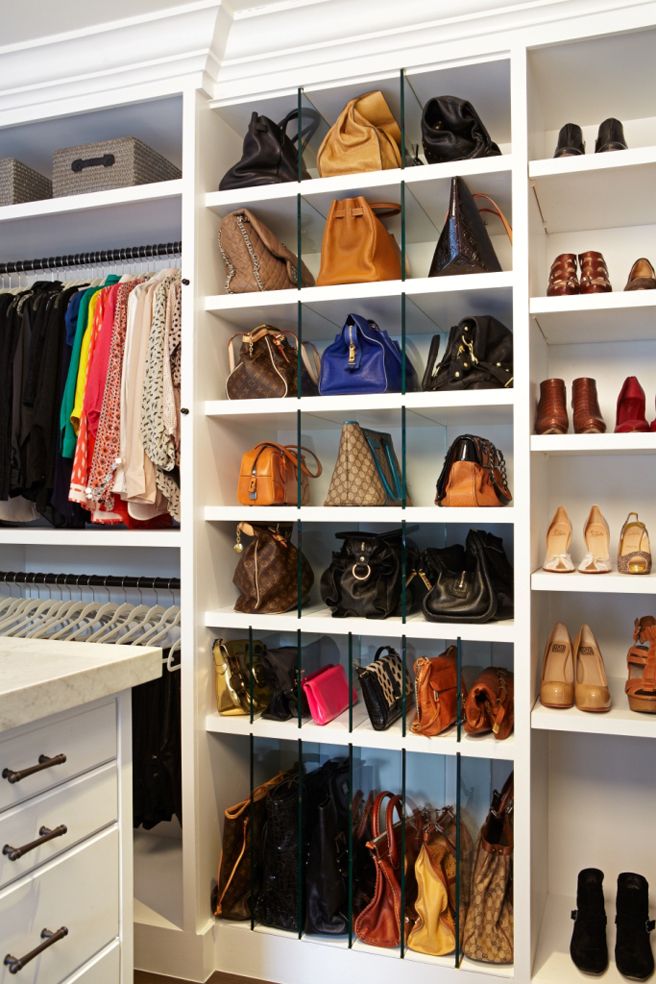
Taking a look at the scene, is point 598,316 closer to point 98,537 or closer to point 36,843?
point 98,537

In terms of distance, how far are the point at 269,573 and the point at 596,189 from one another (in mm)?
1362

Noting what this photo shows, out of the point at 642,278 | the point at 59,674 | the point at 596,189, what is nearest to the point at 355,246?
the point at 596,189

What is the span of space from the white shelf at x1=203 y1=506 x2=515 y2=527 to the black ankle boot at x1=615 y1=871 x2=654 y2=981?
1042 mm

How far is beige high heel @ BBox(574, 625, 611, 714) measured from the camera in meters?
2.03

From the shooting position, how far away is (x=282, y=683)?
2.30 meters

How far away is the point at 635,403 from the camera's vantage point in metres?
2.17

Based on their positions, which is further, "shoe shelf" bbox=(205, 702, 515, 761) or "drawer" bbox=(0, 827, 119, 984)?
"shoe shelf" bbox=(205, 702, 515, 761)

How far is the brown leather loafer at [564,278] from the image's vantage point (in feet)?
6.93

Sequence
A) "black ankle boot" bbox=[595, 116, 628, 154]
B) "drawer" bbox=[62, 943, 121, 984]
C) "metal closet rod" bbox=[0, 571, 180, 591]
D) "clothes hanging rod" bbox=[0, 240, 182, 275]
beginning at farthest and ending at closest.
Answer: "metal closet rod" bbox=[0, 571, 180, 591] < "clothes hanging rod" bbox=[0, 240, 182, 275] < "black ankle boot" bbox=[595, 116, 628, 154] < "drawer" bbox=[62, 943, 121, 984]

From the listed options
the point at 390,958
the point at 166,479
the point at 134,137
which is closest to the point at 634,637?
the point at 390,958

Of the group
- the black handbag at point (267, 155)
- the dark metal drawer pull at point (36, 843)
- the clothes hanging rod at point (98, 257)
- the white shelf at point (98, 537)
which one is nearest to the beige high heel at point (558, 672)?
the white shelf at point (98, 537)

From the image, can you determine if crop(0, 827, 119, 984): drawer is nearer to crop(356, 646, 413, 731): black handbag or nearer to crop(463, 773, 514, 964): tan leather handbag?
crop(356, 646, 413, 731): black handbag

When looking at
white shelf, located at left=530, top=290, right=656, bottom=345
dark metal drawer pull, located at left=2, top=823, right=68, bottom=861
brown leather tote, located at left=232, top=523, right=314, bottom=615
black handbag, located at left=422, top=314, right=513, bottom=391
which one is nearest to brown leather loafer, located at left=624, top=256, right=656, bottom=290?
white shelf, located at left=530, top=290, right=656, bottom=345

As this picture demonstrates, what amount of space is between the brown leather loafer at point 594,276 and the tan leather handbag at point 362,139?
1.95ft
